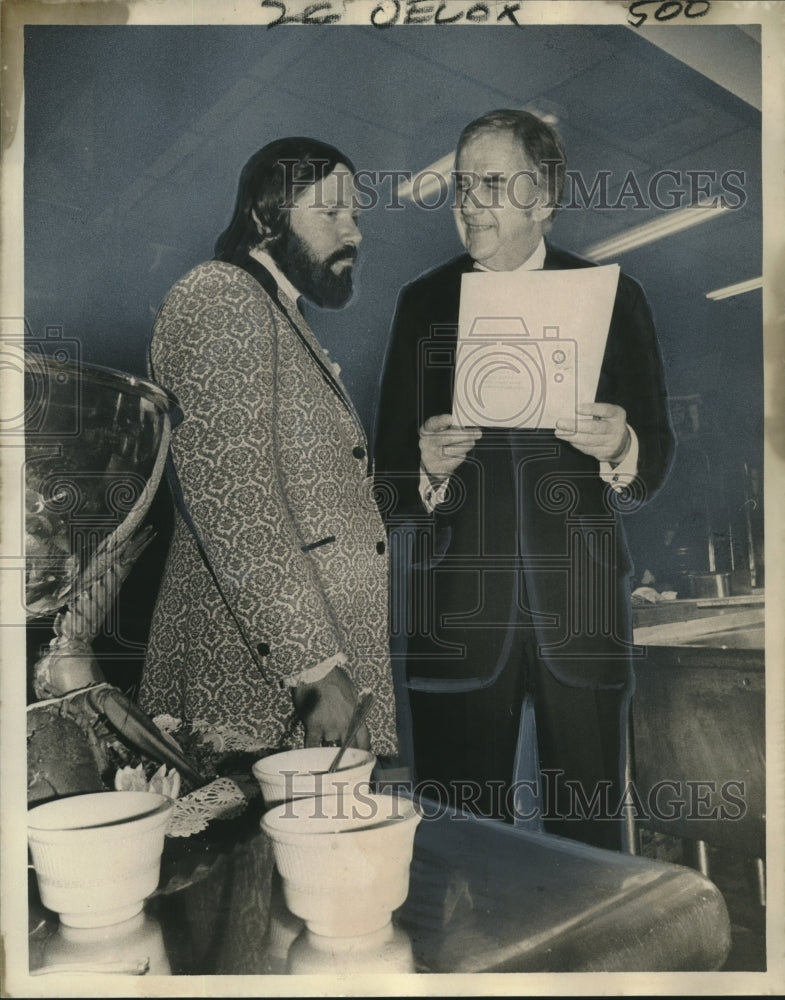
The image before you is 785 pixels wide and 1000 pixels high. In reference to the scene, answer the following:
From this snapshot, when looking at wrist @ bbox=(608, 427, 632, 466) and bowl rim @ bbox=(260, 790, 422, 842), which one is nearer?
bowl rim @ bbox=(260, 790, 422, 842)

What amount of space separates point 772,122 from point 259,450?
1071mm

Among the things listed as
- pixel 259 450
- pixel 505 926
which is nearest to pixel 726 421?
pixel 259 450

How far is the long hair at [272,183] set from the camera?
1461 mm

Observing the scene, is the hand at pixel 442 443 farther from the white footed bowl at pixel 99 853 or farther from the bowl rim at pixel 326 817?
the white footed bowl at pixel 99 853

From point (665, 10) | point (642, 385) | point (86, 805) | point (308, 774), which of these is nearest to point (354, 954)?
point (308, 774)

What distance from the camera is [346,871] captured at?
1.35 meters

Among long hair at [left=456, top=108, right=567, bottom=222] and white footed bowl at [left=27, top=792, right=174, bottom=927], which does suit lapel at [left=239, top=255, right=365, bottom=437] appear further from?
white footed bowl at [left=27, top=792, right=174, bottom=927]

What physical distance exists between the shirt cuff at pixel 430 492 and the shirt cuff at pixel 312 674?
12.2 inches

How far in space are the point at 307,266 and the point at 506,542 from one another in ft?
1.95

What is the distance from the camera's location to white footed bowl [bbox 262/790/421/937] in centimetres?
132

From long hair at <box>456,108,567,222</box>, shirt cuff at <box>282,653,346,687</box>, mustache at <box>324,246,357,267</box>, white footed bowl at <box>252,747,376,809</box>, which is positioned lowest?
white footed bowl at <box>252,747,376,809</box>

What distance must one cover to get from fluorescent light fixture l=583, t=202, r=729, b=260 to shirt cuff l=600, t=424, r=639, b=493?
0.31 m

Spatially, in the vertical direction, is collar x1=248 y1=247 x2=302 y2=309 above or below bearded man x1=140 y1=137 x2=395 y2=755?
above

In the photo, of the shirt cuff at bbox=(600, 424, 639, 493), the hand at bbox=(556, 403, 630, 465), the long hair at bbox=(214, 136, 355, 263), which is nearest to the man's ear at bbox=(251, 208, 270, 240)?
the long hair at bbox=(214, 136, 355, 263)
